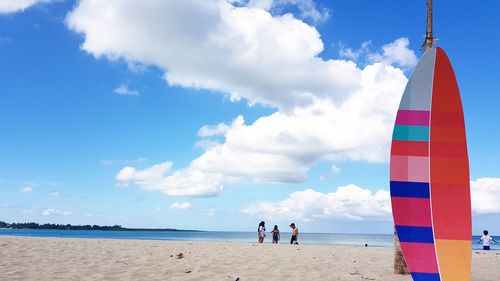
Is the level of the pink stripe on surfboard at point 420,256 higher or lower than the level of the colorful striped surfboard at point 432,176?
lower

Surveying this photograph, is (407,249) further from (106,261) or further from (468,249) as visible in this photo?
(106,261)

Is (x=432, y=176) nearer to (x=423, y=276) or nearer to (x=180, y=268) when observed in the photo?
(x=423, y=276)

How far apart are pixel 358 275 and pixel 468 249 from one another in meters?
4.34

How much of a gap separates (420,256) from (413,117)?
5.71 ft

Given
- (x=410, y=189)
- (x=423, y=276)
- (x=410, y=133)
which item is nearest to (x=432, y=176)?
(x=410, y=189)

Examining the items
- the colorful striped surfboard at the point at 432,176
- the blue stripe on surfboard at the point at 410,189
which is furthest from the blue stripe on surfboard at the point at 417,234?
the blue stripe on surfboard at the point at 410,189

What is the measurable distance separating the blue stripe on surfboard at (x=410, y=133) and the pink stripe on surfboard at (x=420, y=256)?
1.31 metres

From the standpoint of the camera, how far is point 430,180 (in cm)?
522

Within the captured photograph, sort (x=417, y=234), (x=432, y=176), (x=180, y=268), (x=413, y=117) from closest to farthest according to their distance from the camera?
(x=417, y=234)
(x=432, y=176)
(x=413, y=117)
(x=180, y=268)

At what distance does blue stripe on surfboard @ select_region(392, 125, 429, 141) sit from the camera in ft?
17.3

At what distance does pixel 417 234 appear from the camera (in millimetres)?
5109

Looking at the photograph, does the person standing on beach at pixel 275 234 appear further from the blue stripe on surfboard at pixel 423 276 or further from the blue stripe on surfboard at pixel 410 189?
the blue stripe on surfboard at pixel 410 189

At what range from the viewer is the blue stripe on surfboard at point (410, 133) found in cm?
527

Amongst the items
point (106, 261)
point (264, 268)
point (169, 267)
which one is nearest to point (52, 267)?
point (106, 261)
